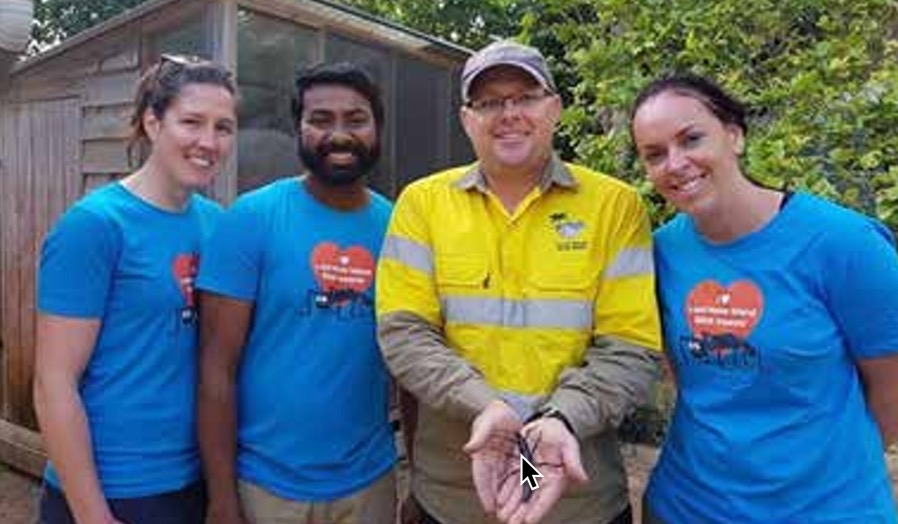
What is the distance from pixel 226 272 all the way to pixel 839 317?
4.60ft

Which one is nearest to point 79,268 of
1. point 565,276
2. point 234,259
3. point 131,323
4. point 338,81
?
point 131,323

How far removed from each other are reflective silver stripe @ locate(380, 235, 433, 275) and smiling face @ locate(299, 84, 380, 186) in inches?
13.5

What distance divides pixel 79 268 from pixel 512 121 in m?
1.03

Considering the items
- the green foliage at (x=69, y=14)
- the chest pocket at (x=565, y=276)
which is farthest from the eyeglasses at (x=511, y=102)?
the green foliage at (x=69, y=14)

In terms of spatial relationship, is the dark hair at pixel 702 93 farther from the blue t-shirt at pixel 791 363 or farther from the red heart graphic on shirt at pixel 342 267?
the red heart graphic on shirt at pixel 342 267

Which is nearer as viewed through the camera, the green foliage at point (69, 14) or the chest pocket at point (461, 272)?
the chest pocket at point (461, 272)

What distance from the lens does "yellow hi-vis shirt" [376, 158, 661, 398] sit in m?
2.20

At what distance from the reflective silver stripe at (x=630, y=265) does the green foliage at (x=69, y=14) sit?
489 inches

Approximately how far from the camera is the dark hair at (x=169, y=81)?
2.49 metres

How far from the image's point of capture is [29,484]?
6.42 metres

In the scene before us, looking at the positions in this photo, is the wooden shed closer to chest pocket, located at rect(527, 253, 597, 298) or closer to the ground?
the ground

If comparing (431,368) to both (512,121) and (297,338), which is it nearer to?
(297,338)

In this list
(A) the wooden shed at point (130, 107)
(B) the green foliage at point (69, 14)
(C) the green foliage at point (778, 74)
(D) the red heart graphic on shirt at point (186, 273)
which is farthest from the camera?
(B) the green foliage at point (69, 14)

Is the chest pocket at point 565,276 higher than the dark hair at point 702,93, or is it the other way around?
the dark hair at point 702,93
